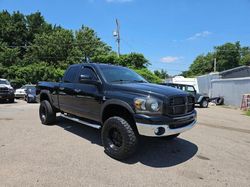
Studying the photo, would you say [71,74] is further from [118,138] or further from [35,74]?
[35,74]

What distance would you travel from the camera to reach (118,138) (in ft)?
18.1

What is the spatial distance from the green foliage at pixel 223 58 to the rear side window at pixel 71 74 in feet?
243

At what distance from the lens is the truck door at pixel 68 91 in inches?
281

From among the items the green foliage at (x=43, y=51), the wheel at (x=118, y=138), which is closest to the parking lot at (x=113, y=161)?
the wheel at (x=118, y=138)

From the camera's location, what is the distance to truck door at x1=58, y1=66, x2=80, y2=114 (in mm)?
7145

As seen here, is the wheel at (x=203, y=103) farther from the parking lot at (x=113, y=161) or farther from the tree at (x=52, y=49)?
the tree at (x=52, y=49)

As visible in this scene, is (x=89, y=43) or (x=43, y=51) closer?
(x=43, y=51)

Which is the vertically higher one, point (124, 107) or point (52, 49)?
point (52, 49)

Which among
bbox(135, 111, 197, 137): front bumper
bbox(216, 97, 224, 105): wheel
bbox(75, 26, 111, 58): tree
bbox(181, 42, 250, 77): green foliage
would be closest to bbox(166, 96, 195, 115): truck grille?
bbox(135, 111, 197, 137): front bumper

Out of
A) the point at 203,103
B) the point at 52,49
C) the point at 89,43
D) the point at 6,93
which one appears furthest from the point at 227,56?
the point at 6,93

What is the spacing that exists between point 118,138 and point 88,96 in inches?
55.8

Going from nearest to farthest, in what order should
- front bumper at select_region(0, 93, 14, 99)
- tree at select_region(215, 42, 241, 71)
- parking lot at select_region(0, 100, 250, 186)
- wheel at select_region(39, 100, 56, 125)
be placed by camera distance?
parking lot at select_region(0, 100, 250, 186)
wheel at select_region(39, 100, 56, 125)
front bumper at select_region(0, 93, 14, 99)
tree at select_region(215, 42, 241, 71)

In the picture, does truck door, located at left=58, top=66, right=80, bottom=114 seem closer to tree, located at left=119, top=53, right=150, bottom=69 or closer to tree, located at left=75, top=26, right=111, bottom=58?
tree, located at left=119, top=53, right=150, bottom=69

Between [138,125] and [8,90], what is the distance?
15.9 m
